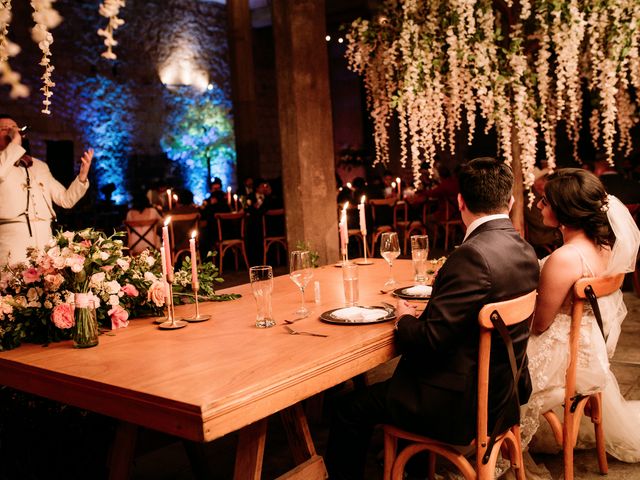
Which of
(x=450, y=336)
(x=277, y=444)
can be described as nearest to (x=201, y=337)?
(x=450, y=336)

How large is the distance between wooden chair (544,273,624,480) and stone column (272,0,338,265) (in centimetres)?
340

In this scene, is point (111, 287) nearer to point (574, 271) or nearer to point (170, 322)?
point (170, 322)

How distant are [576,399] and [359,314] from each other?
99 centimetres

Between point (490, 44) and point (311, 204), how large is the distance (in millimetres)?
2359

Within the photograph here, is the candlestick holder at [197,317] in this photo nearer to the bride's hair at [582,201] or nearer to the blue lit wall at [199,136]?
the bride's hair at [582,201]

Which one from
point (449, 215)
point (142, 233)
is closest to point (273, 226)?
point (142, 233)

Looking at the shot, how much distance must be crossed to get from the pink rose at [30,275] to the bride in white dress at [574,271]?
6.33 ft

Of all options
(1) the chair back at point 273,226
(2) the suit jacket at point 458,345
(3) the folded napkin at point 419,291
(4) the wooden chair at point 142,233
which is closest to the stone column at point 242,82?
(1) the chair back at point 273,226

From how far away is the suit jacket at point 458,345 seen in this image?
200 cm

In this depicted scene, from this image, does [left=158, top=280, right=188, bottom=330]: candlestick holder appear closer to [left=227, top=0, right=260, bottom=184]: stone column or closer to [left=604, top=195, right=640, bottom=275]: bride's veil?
[left=604, top=195, right=640, bottom=275]: bride's veil

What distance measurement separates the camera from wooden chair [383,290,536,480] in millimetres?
1956

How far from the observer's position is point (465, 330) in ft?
6.65

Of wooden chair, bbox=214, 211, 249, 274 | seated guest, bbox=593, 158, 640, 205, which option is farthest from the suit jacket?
wooden chair, bbox=214, 211, 249, 274

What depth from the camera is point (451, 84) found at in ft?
13.4
